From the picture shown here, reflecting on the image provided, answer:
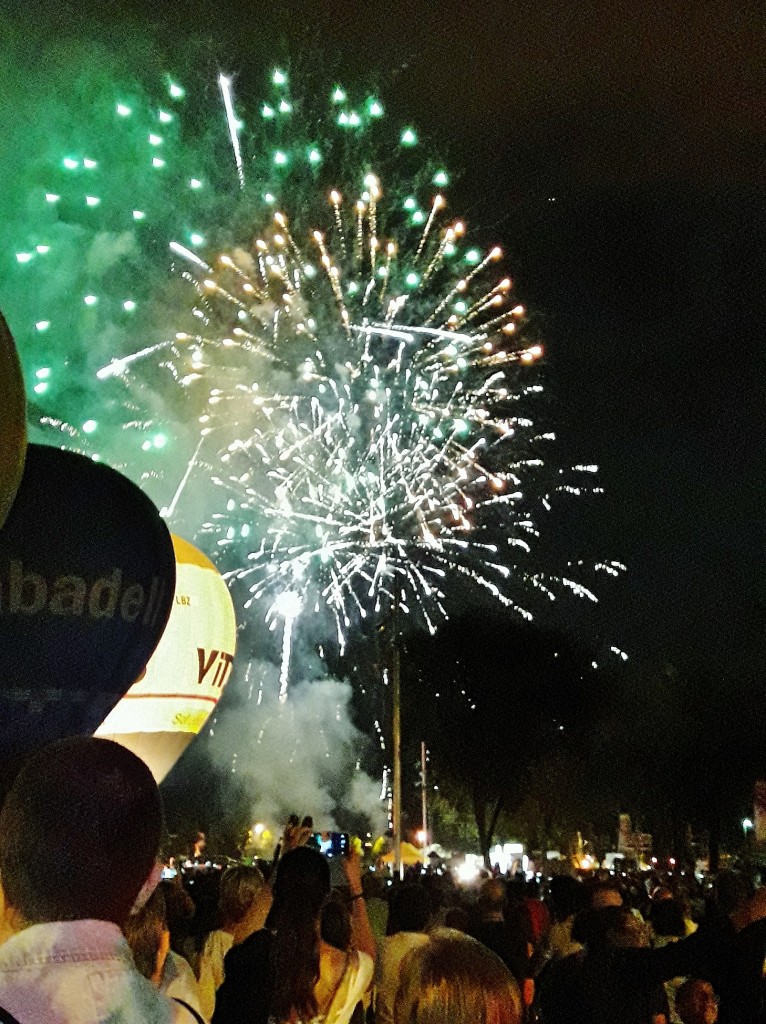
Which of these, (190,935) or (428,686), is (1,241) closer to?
(190,935)

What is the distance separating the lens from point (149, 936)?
4.37 metres

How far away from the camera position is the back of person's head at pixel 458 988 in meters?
2.70

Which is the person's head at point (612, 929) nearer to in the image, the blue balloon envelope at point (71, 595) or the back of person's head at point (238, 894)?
the back of person's head at point (238, 894)

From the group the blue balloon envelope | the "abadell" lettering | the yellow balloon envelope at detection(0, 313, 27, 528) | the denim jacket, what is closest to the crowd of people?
the denim jacket

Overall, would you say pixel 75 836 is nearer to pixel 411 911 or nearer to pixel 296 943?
pixel 296 943

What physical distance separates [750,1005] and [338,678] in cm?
4540

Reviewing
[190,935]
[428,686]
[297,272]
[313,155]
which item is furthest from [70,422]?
[428,686]

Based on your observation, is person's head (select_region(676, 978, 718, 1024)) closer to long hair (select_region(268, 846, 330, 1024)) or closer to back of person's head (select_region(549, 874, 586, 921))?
long hair (select_region(268, 846, 330, 1024))

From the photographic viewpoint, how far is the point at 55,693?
6.58 meters

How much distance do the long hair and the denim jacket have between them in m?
2.59

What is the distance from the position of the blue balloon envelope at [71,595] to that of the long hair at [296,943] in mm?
1454

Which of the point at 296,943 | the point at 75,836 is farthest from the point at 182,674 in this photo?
the point at 75,836

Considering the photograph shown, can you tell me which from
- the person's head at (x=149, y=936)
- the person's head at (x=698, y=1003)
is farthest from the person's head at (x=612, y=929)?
the person's head at (x=149, y=936)

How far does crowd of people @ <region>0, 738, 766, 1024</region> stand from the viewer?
276cm
